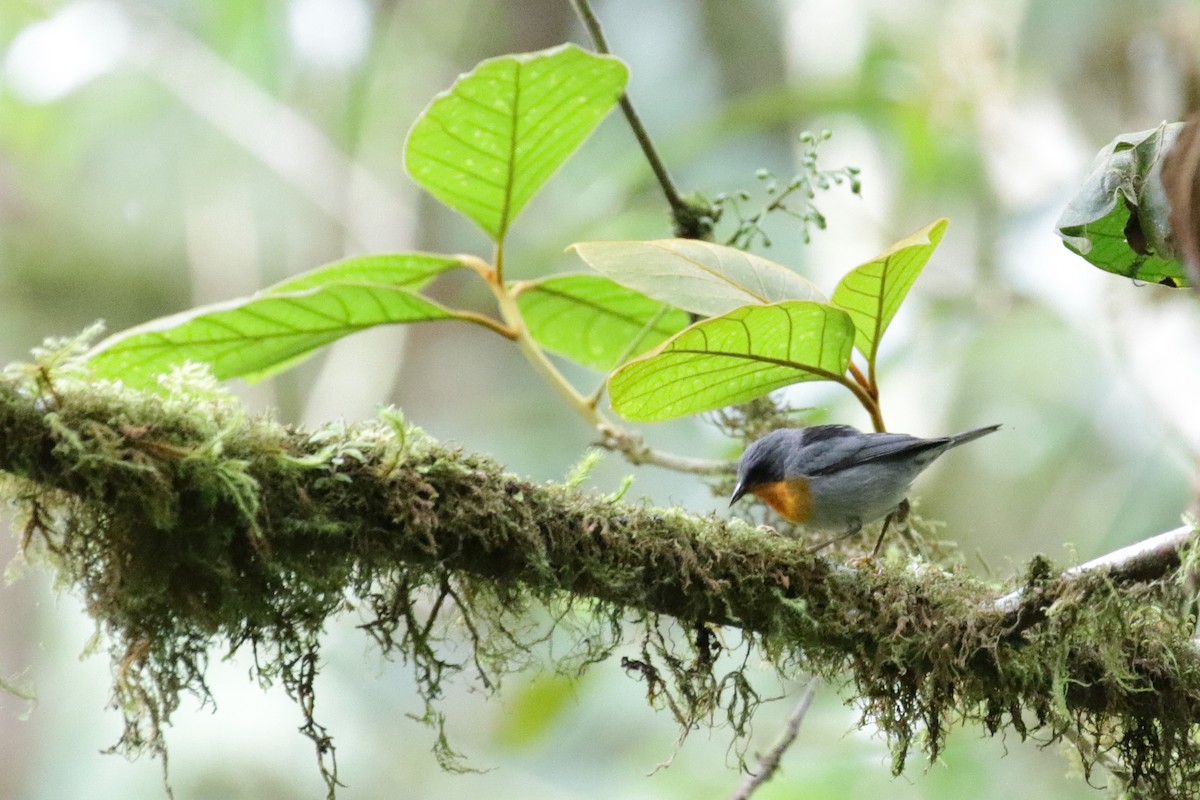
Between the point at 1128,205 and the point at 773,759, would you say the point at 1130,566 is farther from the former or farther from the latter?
the point at 773,759

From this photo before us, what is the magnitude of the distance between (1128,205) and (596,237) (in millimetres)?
3899

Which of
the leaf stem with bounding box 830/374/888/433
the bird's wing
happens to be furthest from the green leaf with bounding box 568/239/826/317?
the bird's wing

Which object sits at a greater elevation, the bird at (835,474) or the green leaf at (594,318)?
the green leaf at (594,318)

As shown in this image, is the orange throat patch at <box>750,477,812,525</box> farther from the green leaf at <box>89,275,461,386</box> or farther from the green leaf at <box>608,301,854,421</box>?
the green leaf at <box>89,275,461,386</box>

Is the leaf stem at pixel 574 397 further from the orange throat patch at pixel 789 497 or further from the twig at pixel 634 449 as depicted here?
the orange throat patch at pixel 789 497

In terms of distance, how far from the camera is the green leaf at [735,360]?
1969mm

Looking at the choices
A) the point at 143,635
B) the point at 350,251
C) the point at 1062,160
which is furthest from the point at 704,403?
the point at 350,251

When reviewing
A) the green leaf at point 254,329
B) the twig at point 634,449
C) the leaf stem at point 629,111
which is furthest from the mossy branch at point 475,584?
the leaf stem at point 629,111

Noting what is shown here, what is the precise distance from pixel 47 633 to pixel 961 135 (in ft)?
20.4

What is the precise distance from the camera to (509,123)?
90.3 inches

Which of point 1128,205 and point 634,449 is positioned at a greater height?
point 634,449

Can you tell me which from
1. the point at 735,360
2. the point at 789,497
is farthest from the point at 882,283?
the point at 789,497

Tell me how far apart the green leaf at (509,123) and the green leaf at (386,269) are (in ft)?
0.60

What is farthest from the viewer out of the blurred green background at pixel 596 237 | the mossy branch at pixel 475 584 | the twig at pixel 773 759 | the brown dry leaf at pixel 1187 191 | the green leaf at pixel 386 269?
the blurred green background at pixel 596 237
